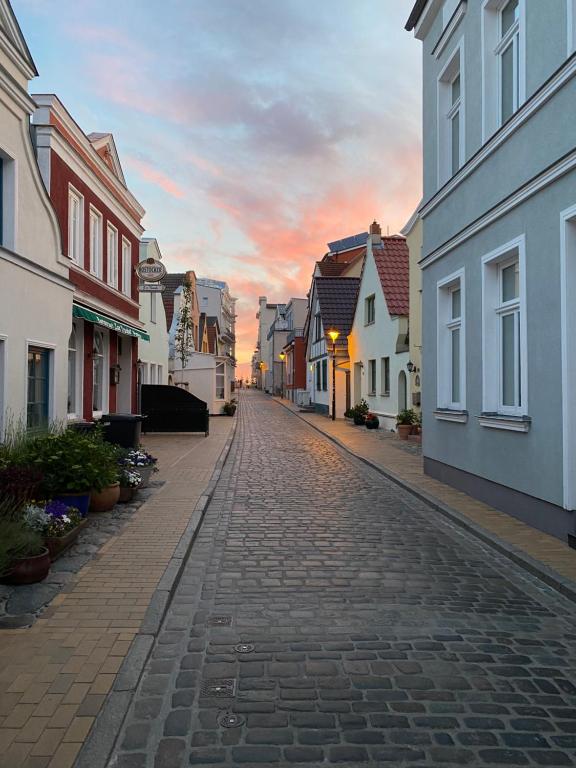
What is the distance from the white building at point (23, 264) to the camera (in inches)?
343

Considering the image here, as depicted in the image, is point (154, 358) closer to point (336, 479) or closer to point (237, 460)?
point (237, 460)

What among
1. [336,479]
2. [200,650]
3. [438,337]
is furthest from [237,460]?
[200,650]

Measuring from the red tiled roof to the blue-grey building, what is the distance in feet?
33.5

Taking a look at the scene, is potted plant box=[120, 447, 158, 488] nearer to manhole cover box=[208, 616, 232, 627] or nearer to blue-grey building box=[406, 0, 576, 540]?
blue-grey building box=[406, 0, 576, 540]

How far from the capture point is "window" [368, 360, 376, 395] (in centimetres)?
2481

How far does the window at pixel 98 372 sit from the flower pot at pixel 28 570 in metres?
10.5

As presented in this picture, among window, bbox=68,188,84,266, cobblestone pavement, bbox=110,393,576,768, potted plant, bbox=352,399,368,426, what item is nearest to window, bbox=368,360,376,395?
potted plant, bbox=352,399,368,426

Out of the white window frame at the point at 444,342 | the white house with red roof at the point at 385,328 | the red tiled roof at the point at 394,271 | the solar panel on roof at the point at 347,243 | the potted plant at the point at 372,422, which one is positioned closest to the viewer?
A: the white window frame at the point at 444,342

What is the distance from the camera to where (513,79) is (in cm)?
816

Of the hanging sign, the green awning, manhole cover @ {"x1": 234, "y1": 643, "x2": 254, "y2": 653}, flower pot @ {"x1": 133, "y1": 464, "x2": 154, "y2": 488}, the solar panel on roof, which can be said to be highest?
Answer: the solar panel on roof

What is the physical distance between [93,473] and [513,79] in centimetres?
731

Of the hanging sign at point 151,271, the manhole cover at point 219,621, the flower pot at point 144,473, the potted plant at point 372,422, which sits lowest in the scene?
the manhole cover at point 219,621

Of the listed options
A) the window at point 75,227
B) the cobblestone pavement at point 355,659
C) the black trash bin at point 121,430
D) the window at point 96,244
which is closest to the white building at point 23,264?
the black trash bin at point 121,430

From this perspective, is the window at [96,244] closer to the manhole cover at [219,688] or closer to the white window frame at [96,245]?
the white window frame at [96,245]
